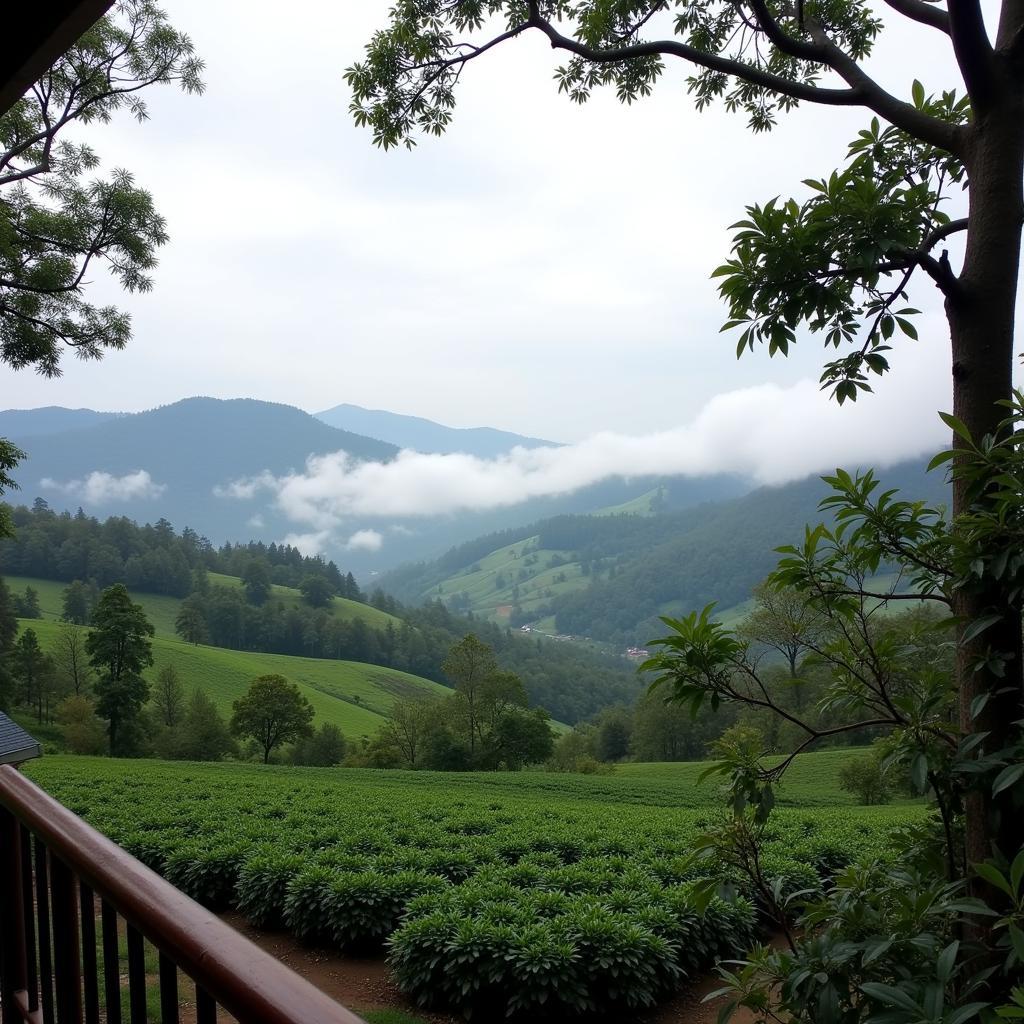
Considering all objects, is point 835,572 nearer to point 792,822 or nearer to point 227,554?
point 792,822

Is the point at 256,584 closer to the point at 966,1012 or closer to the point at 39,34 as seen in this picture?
the point at 39,34

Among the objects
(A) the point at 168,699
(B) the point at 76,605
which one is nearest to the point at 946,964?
(A) the point at 168,699

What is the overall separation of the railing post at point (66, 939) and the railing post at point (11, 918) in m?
0.61

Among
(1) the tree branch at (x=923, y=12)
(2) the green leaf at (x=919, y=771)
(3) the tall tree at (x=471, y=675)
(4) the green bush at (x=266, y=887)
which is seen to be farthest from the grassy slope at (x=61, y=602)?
(2) the green leaf at (x=919, y=771)

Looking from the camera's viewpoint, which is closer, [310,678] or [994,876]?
[994,876]

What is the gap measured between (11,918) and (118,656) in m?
40.7

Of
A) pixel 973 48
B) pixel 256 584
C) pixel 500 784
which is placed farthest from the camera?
Result: pixel 256 584

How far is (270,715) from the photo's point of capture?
129ft

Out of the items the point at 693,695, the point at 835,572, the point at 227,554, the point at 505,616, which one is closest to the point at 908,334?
the point at 835,572

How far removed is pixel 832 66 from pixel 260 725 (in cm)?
4132

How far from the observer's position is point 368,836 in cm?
1059

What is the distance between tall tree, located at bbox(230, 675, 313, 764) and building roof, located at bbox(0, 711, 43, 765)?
28.1 metres

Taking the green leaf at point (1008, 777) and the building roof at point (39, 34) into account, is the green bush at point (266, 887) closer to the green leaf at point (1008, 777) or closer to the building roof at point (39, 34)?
the green leaf at point (1008, 777)

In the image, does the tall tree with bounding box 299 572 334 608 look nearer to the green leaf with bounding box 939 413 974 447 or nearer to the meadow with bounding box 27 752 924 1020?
the meadow with bounding box 27 752 924 1020
